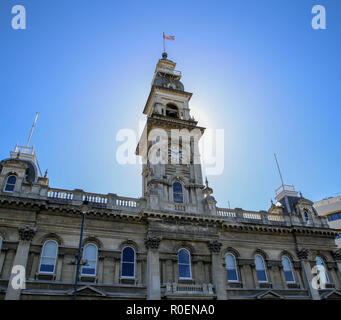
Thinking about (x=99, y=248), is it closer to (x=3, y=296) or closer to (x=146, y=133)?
(x=3, y=296)

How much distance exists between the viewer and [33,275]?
70.8ft

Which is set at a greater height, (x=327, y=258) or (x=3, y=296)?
(x=327, y=258)

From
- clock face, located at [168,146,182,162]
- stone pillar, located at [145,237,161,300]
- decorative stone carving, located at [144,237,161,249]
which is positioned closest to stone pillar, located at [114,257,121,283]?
stone pillar, located at [145,237,161,300]

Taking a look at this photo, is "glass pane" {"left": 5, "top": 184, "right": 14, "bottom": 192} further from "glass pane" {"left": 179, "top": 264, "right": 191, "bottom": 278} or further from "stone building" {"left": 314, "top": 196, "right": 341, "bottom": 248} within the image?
"stone building" {"left": 314, "top": 196, "right": 341, "bottom": 248}

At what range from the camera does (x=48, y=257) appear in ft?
74.7

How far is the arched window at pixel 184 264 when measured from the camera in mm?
25203

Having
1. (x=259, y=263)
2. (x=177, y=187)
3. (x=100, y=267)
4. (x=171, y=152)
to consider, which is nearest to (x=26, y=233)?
(x=100, y=267)

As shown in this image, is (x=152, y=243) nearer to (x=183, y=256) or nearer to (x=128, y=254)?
(x=128, y=254)

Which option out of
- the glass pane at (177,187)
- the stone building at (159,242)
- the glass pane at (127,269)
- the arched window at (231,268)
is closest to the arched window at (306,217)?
the stone building at (159,242)
